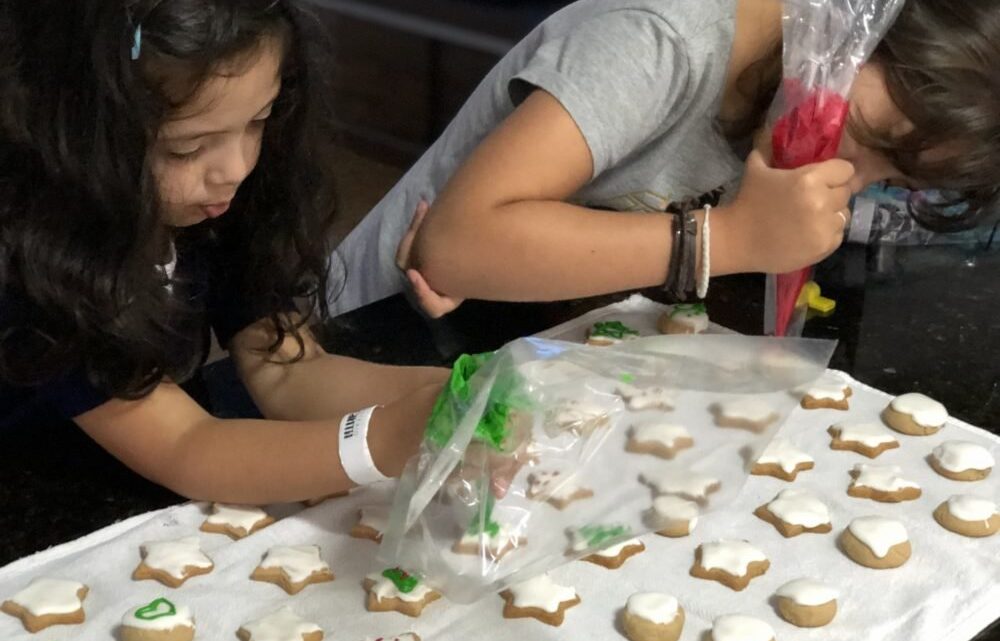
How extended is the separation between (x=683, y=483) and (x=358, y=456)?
0.22 metres

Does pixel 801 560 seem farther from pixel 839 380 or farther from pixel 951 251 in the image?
pixel 951 251

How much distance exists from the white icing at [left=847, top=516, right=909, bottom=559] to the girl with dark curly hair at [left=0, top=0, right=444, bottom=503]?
301 millimetres

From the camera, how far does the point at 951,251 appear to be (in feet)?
4.13

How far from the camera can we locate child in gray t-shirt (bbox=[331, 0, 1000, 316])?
2.94ft

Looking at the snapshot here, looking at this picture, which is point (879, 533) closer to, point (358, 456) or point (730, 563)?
point (730, 563)

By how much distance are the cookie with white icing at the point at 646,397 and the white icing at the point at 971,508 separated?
0.23m

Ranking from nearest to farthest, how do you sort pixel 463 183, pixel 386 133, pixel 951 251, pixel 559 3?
1. pixel 463 183
2. pixel 951 251
3. pixel 559 3
4. pixel 386 133

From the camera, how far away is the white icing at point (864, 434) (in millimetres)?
899

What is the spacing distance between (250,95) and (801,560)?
0.49m

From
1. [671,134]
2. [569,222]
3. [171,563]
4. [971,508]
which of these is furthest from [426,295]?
[971,508]

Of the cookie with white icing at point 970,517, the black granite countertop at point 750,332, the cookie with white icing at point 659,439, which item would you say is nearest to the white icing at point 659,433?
the cookie with white icing at point 659,439

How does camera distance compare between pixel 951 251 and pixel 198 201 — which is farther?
pixel 951 251

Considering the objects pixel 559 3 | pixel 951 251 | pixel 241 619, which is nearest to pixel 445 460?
pixel 241 619

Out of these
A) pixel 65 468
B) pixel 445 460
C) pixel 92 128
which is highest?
pixel 92 128
